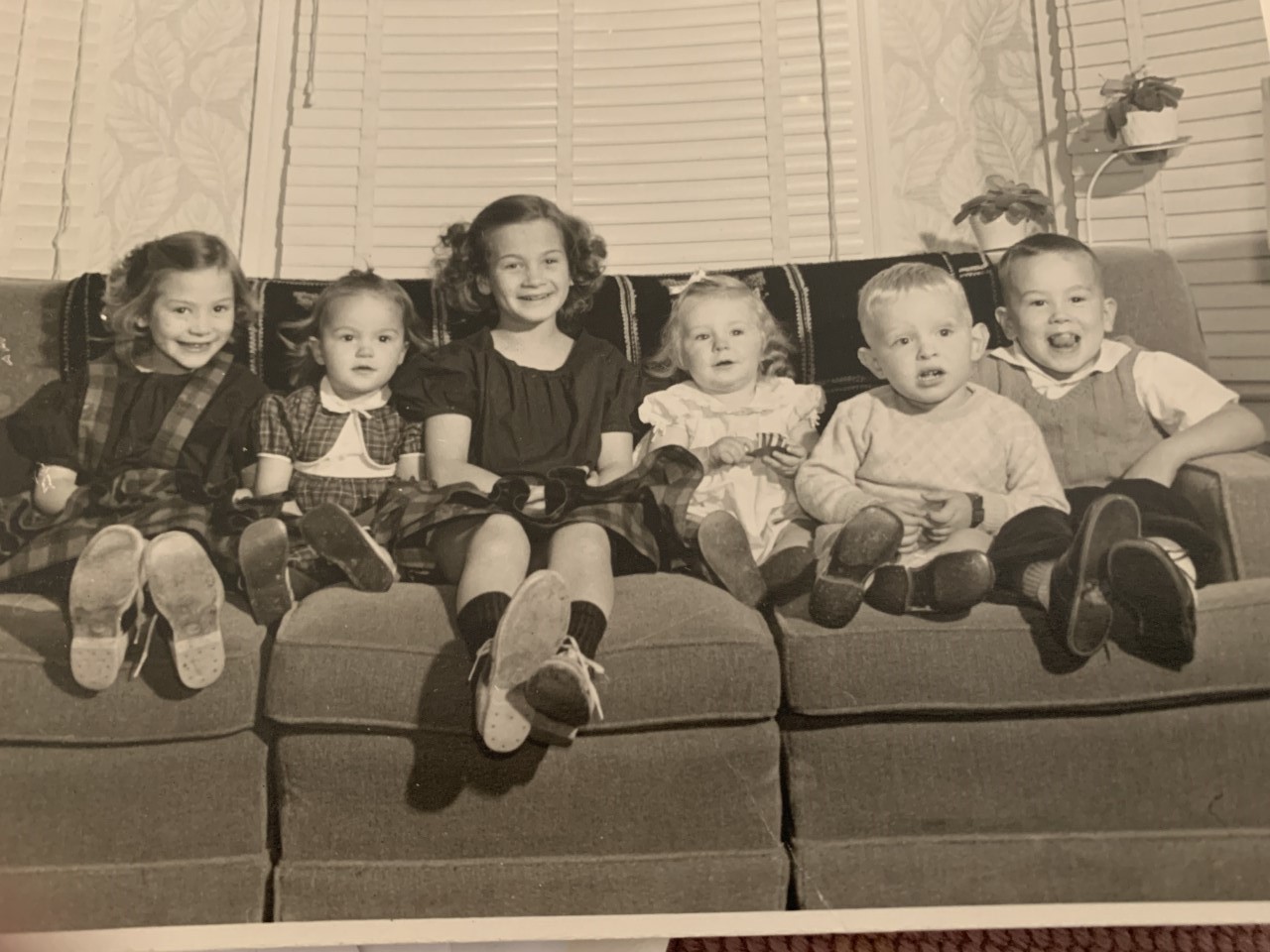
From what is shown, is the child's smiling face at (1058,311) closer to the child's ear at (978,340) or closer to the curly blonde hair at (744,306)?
the child's ear at (978,340)

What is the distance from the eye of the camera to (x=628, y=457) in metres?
0.78

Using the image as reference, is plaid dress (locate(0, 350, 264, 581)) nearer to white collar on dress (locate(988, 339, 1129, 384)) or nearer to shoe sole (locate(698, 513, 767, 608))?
shoe sole (locate(698, 513, 767, 608))

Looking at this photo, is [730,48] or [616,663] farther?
[730,48]

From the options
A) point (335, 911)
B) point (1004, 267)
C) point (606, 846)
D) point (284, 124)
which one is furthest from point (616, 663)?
point (284, 124)

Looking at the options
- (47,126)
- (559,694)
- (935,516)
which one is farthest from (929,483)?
(47,126)

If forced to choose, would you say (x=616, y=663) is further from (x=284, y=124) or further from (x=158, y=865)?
(x=284, y=124)

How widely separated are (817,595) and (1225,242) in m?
0.50

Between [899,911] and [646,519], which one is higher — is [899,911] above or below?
below

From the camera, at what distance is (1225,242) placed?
818 millimetres

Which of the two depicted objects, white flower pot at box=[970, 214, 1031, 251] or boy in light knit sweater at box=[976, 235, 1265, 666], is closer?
boy in light knit sweater at box=[976, 235, 1265, 666]

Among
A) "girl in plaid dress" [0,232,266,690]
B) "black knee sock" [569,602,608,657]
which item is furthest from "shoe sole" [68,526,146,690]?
"black knee sock" [569,602,608,657]

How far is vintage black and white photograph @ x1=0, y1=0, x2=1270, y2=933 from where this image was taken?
670 mm

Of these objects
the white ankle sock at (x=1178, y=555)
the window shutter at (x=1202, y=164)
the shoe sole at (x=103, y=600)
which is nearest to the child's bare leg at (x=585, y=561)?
the shoe sole at (x=103, y=600)

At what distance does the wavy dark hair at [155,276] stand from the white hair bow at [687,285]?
0.37 meters
